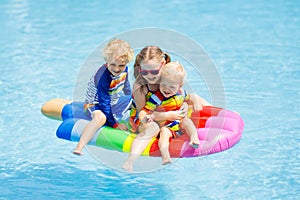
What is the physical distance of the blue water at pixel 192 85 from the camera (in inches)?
189

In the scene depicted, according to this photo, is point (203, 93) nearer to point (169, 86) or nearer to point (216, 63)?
point (216, 63)

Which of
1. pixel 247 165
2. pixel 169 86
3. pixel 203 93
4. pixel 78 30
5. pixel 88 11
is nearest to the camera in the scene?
pixel 169 86

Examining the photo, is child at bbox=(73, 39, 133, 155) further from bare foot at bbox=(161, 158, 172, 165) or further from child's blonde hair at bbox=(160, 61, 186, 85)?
bare foot at bbox=(161, 158, 172, 165)

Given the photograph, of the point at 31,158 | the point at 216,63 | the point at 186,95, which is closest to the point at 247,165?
the point at 186,95

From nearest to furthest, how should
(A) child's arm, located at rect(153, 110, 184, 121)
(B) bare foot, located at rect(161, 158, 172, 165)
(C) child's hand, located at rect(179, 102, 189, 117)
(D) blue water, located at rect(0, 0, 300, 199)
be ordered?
(B) bare foot, located at rect(161, 158, 172, 165) < (A) child's arm, located at rect(153, 110, 184, 121) < (C) child's hand, located at rect(179, 102, 189, 117) < (D) blue water, located at rect(0, 0, 300, 199)

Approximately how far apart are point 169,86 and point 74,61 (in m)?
3.56

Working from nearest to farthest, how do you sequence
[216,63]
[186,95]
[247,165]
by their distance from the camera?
[186,95] → [247,165] → [216,63]

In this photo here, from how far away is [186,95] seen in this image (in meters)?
4.55

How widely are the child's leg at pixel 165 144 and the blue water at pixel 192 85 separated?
2.15ft

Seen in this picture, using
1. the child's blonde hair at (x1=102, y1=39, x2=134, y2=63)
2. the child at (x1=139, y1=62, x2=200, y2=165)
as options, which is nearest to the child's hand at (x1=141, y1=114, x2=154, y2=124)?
the child at (x1=139, y1=62, x2=200, y2=165)

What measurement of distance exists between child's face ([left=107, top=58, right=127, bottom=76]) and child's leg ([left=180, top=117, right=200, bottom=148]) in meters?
0.62

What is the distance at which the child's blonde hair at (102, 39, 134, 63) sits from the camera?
4336mm

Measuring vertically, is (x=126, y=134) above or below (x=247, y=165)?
above

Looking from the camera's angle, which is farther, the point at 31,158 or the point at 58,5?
the point at 58,5
